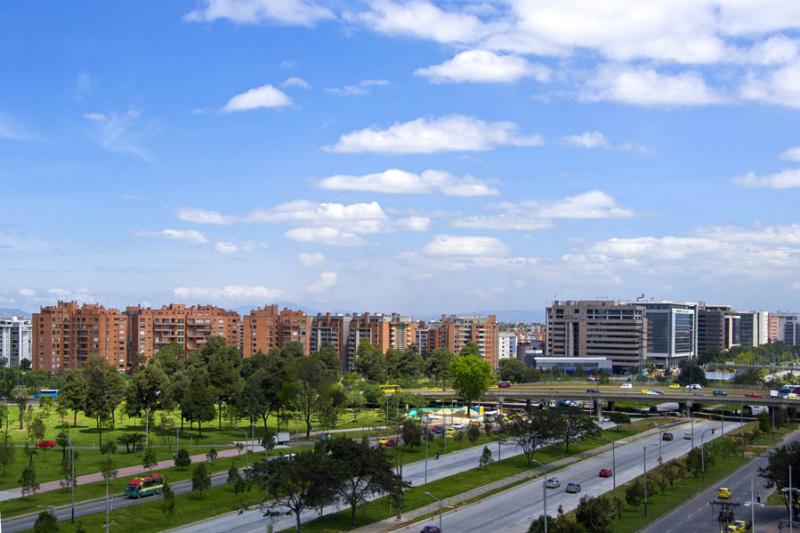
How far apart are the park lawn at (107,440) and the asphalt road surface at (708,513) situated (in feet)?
166

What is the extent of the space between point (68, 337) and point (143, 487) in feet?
457

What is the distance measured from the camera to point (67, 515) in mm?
59000

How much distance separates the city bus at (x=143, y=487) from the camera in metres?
65.4

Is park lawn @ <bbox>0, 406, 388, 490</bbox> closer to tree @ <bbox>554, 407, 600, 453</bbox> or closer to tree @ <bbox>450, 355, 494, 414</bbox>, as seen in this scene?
tree @ <bbox>450, 355, 494, 414</bbox>

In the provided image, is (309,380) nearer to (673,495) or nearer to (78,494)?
(78,494)

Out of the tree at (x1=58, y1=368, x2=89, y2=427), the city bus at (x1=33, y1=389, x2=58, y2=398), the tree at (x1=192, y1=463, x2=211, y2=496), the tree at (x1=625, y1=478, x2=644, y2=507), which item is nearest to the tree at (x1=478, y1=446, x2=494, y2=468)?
the tree at (x1=625, y1=478, x2=644, y2=507)

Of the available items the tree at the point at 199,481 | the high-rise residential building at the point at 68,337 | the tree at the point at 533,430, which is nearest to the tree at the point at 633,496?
the tree at the point at 533,430

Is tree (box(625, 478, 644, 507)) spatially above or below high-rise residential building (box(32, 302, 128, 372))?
below

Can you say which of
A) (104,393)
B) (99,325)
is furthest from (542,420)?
(99,325)

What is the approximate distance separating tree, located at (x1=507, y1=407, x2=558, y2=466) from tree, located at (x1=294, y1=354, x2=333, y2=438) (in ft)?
88.8

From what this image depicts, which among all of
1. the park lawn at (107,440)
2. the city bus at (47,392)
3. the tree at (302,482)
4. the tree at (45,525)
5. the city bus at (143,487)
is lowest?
the city bus at (47,392)

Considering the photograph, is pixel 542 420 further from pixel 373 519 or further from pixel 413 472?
pixel 373 519

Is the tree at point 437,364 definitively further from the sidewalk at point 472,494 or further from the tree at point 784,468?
the tree at point 784,468

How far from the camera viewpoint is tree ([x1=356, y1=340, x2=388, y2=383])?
180m
